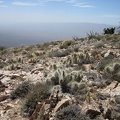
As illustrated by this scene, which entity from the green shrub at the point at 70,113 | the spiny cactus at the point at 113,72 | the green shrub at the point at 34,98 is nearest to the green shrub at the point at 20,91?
the green shrub at the point at 34,98

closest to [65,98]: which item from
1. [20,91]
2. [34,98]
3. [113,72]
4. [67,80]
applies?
[34,98]

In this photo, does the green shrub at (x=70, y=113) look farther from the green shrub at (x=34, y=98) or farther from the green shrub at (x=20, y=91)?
the green shrub at (x=20, y=91)

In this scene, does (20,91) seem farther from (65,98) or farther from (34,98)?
(65,98)

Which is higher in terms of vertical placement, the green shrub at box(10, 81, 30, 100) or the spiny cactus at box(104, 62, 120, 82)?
the spiny cactus at box(104, 62, 120, 82)

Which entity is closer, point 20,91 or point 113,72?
point 20,91

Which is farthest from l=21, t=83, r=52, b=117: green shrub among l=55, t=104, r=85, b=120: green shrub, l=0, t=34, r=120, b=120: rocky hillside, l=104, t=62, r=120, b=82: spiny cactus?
l=104, t=62, r=120, b=82: spiny cactus

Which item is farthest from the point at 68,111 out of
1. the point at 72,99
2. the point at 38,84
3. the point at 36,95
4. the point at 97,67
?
the point at 97,67

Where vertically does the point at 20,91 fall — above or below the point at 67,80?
below

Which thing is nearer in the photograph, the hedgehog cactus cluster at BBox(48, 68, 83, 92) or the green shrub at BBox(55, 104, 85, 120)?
the green shrub at BBox(55, 104, 85, 120)

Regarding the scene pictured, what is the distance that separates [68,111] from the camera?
531cm

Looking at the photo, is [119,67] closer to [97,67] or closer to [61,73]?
[97,67]

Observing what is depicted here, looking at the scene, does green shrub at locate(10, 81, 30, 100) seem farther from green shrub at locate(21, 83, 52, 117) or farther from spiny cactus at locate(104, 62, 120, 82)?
spiny cactus at locate(104, 62, 120, 82)

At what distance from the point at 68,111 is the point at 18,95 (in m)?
2.22

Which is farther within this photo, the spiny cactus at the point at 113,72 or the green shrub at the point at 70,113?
the spiny cactus at the point at 113,72
